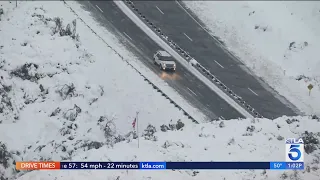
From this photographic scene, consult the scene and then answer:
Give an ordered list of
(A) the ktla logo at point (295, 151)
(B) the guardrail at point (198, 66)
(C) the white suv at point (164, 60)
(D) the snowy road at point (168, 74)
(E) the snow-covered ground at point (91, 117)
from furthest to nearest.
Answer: (C) the white suv at point (164, 60)
(B) the guardrail at point (198, 66)
(D) the snowy road at point (168, 74)
(E) the snow-covered ground at point (91, 117)
(A) the ktla logo at point (295, 151)

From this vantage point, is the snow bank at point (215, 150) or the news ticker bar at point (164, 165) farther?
the news ticker bar at point (164, 165)

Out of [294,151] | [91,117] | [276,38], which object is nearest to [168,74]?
[91,117]

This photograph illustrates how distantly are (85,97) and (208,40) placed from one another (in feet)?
52.9

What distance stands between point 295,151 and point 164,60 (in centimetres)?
1926

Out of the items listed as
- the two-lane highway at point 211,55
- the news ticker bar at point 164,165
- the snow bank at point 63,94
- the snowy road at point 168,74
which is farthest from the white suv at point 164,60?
the news ticker bar at point 164,165

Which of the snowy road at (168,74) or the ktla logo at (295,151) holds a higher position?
the snowy road at (168,74)

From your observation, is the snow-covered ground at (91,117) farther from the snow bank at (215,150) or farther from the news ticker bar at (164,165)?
the news ticker bar at (164,165)

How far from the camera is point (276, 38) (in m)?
46.5

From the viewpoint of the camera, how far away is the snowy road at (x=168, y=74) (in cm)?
3781

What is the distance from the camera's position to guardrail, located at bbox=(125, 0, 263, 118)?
3841 centimetres

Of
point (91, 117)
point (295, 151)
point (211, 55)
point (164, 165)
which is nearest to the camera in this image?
point (164, 165)

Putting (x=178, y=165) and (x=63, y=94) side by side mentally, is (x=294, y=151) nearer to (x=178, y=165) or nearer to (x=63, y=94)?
(x=178, y=165)

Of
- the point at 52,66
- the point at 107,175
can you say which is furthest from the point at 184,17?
the point at 107,175

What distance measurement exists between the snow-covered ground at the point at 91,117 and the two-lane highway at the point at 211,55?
5942 mm
